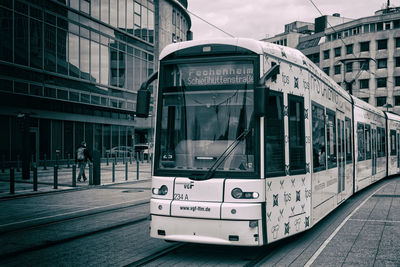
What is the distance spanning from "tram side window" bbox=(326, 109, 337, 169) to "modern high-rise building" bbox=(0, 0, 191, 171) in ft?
45.1

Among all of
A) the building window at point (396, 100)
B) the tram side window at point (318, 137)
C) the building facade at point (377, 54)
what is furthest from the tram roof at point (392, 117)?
the building window at point (396, 100)

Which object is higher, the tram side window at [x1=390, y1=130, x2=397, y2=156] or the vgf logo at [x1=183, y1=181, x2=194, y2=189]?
the tram side window at [x1=390, y1=130, x2=397, y2=156]

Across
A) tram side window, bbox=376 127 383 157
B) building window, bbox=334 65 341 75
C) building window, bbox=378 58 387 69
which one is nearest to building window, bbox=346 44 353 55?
building window, bbox=334 65 341 75

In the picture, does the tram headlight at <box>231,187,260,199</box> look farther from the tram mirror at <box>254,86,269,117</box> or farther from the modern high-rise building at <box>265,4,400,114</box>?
the modern high-rise building at <box>265,4,400,114</box>

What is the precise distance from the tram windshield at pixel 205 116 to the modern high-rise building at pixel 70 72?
47.6 ft

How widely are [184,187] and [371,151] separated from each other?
12.4 metres

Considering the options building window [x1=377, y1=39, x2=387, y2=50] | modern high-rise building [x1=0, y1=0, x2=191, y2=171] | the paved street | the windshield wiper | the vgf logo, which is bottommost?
the paved street

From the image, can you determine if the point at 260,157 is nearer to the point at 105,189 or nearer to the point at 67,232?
the point at 67,232

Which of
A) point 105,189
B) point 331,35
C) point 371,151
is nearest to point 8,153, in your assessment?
point 105,189

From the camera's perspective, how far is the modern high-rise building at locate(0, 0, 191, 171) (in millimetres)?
26875

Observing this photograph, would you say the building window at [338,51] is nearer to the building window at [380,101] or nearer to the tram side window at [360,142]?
the building window at [380,101]

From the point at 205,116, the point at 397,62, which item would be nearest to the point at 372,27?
the point at 397,62

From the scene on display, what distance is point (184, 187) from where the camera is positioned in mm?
6418

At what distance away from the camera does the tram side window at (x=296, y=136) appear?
7207 millimetres
